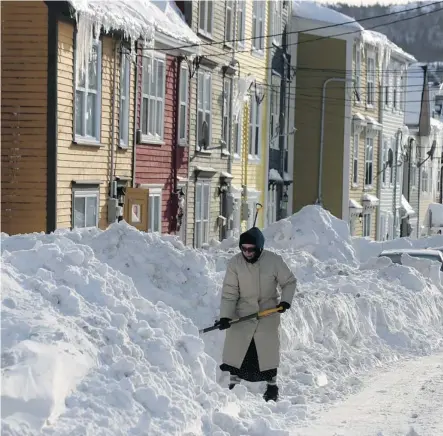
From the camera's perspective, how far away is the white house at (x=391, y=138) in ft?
145

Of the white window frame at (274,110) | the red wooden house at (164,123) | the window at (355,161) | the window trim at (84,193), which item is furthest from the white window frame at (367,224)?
the window trim at (84,193)

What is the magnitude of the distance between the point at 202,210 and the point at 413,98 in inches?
1159

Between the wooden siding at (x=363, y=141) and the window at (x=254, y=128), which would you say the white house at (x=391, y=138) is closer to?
the wooden siding at (x=363, y=141)

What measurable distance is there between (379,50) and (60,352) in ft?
119

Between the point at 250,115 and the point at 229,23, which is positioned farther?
the point at 250,115

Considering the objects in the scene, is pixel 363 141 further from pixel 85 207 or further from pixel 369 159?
pixel 85 207

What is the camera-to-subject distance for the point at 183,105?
25406mm

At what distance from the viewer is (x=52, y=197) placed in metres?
18.1

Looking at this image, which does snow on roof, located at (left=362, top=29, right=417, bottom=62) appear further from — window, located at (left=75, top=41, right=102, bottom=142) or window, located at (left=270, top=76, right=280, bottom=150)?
window, located at (left=75, top=41, right=102, bottom=142)

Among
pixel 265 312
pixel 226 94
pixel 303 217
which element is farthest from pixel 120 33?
pixel 265 312

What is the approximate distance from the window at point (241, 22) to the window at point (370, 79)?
1212 centimetres

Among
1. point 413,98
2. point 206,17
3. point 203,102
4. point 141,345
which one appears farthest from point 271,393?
point 413,98

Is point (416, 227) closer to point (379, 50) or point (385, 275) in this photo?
point (379, 50)

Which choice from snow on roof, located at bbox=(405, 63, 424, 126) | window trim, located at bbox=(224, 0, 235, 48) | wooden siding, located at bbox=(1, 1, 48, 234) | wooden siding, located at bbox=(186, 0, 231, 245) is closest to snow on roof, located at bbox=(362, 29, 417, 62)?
snow on roof, located at bbox=(405, 63, 424, 126)
